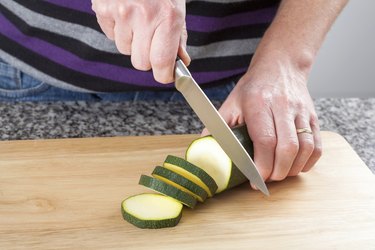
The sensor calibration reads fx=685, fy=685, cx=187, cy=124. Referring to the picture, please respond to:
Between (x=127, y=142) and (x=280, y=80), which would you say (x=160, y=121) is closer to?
(x=127, y=142)

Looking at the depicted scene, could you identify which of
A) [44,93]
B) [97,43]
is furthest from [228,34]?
[44,93]

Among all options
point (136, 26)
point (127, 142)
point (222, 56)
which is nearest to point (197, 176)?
point (127, 142)

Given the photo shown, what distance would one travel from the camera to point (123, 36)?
1.44 meters

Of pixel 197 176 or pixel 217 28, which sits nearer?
pixel 197 176

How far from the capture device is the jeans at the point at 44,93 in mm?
2088

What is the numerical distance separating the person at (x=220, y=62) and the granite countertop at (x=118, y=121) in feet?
0.21

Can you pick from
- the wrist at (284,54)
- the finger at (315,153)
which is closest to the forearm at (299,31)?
the wrist at (284,54)

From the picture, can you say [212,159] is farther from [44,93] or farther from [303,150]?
[44,93]

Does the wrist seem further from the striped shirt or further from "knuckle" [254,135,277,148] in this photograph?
"knuckle" [254,135,277,148]

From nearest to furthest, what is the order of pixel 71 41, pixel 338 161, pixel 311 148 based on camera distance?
1. pixel 311 148
2. pixel 338 161
3. pixel 71 41

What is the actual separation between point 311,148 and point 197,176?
0.96 feet

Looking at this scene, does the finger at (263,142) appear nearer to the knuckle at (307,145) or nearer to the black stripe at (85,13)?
the knuckle at (307,145)

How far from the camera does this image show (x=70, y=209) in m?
1.54

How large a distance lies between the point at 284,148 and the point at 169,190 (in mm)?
294
